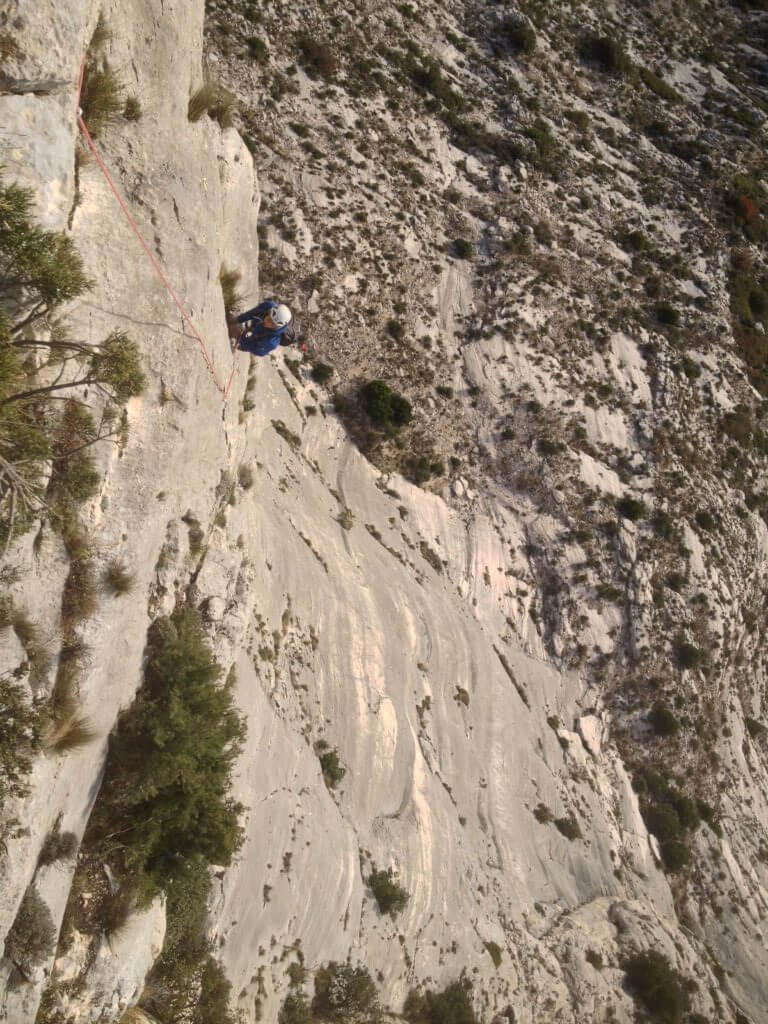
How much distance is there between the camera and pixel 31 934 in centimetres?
794

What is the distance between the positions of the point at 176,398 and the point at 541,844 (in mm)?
21807

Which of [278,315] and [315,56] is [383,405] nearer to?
[278,315]

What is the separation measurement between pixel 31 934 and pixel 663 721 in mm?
27254

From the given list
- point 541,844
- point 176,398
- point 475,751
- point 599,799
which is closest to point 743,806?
point 599,799

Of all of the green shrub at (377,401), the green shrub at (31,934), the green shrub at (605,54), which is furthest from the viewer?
the green shrub at (605,54)

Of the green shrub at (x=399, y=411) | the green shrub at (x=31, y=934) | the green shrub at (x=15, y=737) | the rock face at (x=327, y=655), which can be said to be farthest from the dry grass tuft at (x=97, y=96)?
the green shrub at (x=399, y=411)

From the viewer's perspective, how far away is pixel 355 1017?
1391 centimetres

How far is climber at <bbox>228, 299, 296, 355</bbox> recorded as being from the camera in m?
A: 13.8

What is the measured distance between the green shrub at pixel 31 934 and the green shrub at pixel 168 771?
144 centimetres

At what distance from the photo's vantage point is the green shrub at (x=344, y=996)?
13719 millimetres

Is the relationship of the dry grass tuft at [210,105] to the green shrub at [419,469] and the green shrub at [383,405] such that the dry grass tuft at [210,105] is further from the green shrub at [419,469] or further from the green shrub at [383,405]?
the green shrub at [419,469]

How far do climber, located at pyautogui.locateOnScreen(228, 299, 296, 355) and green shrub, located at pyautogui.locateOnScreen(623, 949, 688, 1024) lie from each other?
2557cm

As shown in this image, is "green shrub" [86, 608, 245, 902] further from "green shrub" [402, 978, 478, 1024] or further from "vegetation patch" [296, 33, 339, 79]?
"vegetation patch" [296, 33, 339, 79]

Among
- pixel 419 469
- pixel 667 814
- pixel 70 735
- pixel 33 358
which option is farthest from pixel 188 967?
pixel 667 814
